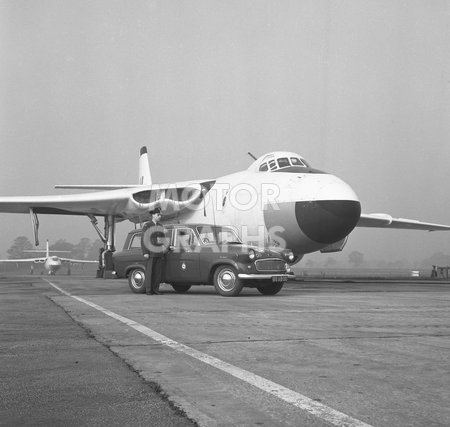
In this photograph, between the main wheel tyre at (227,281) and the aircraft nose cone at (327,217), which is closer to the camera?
the main wheel tyre at (227,281)

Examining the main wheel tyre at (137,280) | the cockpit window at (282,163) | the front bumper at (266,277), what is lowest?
the main wheel tyre at (137,280)

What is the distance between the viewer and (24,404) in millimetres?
3090

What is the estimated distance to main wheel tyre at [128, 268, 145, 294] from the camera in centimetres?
1330

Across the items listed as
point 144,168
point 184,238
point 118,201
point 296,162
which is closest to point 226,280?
Result: point 184,238

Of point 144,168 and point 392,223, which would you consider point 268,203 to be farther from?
point 144,168

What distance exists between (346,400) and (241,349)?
1846mm

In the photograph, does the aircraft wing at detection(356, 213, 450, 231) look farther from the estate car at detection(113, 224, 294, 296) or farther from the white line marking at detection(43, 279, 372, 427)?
the white line marking at detection(43, 279, 372, 427)

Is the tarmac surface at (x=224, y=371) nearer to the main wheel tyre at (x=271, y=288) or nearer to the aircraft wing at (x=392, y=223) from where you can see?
the main wheel tyre at (x=271, y=288)

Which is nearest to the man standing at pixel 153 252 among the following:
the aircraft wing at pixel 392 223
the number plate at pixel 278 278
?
the number plate at pixel 278 278

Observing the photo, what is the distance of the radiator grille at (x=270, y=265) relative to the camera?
12.2 m

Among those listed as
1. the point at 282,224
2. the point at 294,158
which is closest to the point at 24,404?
the point at 282,224

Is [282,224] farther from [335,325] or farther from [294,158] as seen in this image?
[335,325]

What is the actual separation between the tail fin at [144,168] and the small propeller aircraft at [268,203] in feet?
30.6

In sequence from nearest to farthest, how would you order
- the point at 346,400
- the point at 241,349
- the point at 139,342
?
the point at 346,400
the point at 241,349
the point at 139,342
